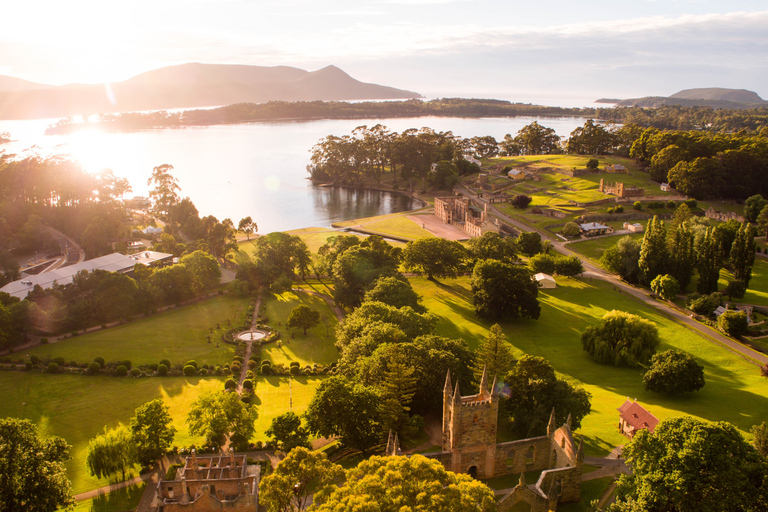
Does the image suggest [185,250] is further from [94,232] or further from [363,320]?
[363,320]

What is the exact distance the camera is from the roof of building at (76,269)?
56812 millimetres

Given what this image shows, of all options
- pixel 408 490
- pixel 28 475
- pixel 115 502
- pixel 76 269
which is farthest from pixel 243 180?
pixel 408 490

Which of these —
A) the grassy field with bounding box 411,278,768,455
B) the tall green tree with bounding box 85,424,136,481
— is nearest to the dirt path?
the tall green tree with bounding box 85,424,136,481

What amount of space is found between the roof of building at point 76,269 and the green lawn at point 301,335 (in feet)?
57.4

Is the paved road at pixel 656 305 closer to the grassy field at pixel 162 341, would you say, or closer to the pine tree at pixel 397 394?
the pine tree at pixel 397 394

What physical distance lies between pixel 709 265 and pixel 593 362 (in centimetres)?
2360

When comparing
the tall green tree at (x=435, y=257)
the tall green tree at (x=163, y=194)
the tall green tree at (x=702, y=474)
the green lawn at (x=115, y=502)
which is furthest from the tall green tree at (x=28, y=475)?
the tall green tree at (x=163, y=194)

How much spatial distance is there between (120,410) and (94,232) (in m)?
44.0

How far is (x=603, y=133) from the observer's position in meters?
128

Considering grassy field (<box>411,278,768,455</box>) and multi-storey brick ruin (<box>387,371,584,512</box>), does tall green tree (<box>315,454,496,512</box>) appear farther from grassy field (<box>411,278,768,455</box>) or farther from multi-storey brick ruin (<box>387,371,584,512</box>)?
grassy field (<box>411,278,768,455</box>)

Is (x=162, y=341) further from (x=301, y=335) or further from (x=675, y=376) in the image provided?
(x=675, y=376)

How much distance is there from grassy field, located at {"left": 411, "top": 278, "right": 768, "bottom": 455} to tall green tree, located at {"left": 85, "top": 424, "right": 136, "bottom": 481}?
87.9 ft

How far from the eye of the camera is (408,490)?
21219mm

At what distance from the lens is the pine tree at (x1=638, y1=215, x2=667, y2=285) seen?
6216cm
